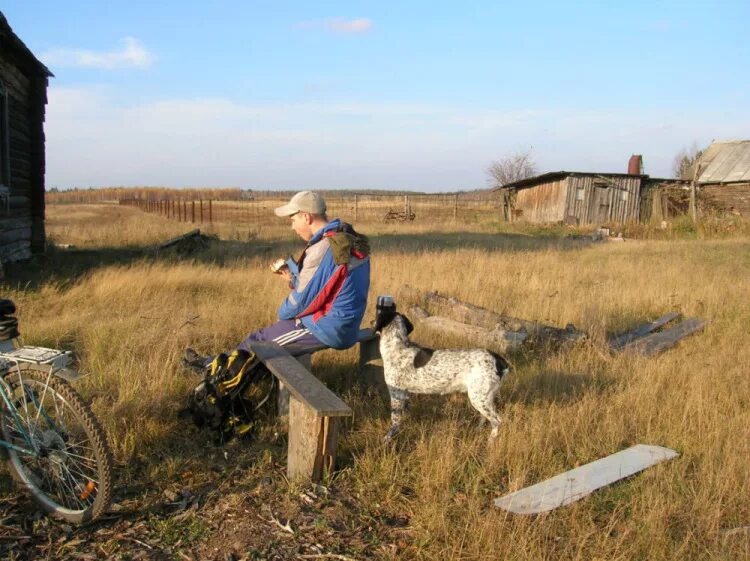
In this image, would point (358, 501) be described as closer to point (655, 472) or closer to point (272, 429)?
point (272, 429)

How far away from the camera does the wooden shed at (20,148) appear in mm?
11539

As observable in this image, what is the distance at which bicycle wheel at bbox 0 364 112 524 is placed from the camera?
10.5 ft

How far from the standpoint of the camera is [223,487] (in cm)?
368

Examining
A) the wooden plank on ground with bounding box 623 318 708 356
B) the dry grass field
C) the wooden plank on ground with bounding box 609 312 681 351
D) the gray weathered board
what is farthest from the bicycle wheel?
the wooden plank on ground with bounding box 609 312 681 351

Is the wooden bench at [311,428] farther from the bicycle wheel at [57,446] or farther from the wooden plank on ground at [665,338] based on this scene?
the wooden plank on ground at [665,338]

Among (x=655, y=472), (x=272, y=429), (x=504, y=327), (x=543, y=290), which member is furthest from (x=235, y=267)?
(x=655, y=472)

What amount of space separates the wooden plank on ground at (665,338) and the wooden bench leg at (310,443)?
3952mm

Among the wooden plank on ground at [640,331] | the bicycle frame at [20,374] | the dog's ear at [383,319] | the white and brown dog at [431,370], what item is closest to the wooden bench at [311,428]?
the white and brown dog at [431,370]

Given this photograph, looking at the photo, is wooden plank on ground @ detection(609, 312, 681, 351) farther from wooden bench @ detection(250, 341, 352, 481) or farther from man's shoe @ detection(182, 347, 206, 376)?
man's shoe @ detection(182, 347, 206, 376)

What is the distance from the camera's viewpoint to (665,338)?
23.7 ft

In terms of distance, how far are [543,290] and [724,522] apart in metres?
6.43

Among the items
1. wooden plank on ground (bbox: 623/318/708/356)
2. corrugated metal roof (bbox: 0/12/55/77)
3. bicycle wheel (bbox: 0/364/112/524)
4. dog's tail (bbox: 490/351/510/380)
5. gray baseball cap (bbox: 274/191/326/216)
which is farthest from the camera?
corrugated metal roof (bbox: 0/12/55/77)

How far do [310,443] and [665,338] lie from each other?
5205 millimetres

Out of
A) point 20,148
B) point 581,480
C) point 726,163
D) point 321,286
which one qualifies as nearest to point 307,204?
point 321,286
